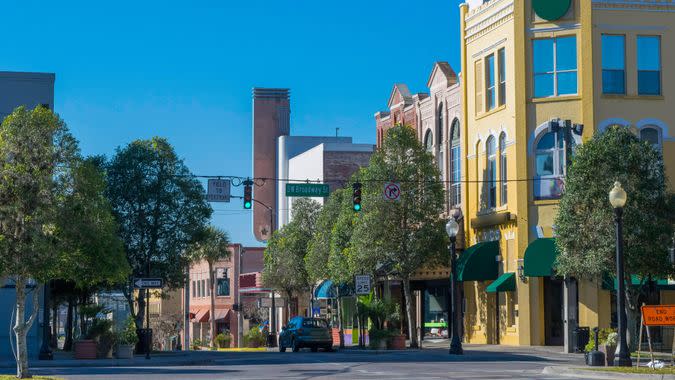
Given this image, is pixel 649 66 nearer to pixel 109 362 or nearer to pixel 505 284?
pixel 505 284

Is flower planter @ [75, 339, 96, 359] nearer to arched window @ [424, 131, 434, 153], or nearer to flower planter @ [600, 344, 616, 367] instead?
flower planter @ [600, 344, 616, 367]

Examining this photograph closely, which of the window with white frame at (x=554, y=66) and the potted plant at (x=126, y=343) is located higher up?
the window with white frame at (x=554, y=66)

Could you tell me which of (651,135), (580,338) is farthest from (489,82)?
(580,338)

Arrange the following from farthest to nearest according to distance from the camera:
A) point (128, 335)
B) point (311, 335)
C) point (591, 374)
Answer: point (311, 335)
point (128, 335)
point (591, 374)

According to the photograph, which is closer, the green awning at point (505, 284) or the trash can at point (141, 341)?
the trash can at point (141, 341)

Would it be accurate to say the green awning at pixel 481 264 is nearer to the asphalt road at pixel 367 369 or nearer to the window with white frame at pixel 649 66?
the asphalt road at pixel 367 369

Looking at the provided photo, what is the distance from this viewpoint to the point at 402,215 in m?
→ 48.9

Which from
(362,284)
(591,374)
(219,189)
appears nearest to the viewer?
(591,374)

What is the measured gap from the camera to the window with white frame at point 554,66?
46656 mm

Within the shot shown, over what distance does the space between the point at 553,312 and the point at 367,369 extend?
58.9 feet

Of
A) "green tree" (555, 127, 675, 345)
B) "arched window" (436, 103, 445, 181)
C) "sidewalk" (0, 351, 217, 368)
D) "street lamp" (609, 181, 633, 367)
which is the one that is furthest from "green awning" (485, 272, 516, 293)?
"street lamp" (609, 181, 633, 367)

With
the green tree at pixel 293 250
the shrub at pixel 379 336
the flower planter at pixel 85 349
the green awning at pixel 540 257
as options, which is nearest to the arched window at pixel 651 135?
the green awning at pixel 540 257

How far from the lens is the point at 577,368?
92.1 feet

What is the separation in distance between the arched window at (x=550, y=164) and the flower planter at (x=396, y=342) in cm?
860
